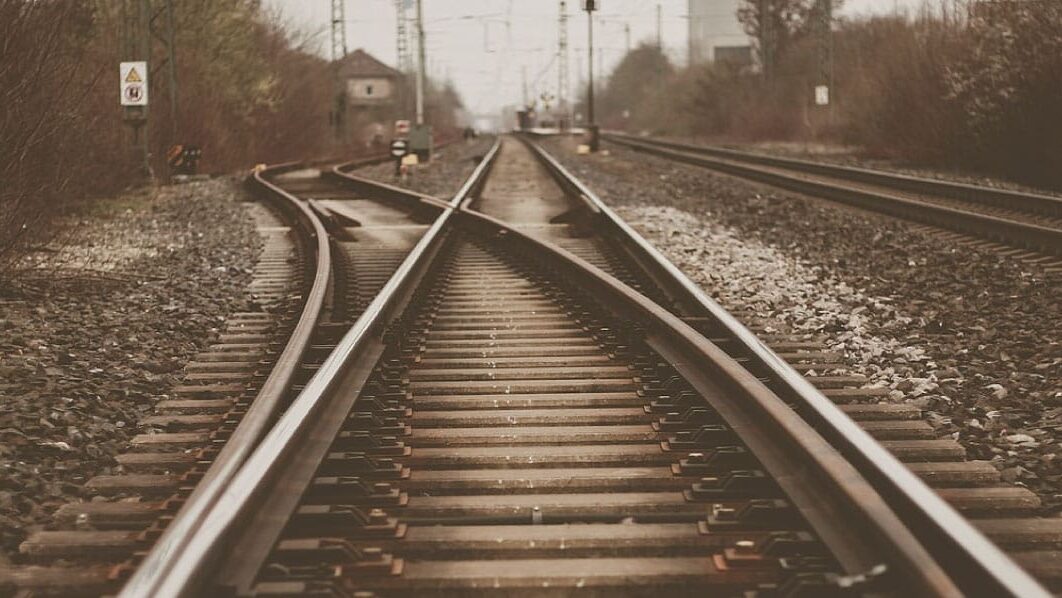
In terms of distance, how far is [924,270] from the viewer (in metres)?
9.79

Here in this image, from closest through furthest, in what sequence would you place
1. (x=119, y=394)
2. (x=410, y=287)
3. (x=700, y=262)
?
(x=119, y=394) → (x=410, y=287) → (x=700, y=262)

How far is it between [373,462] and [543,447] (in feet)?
2.56

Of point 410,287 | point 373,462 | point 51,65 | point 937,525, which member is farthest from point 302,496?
point 51,65

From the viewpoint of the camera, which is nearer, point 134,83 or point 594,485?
point 594,485

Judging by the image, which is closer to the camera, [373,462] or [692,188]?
[373,462]

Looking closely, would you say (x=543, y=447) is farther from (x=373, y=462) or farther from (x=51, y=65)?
(x=51, y=65)

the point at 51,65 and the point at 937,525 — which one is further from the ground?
the point at 51,65

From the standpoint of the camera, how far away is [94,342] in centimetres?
702

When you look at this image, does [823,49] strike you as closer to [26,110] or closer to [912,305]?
[912,305]

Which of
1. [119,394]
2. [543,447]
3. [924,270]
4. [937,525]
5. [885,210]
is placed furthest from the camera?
[885,210]

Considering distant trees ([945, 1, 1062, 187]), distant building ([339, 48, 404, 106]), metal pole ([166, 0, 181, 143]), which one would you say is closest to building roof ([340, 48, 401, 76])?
distant building ([339, 48, 404, 106])

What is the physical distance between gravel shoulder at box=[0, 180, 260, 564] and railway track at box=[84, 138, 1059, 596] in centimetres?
92

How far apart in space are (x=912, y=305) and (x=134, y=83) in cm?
1729

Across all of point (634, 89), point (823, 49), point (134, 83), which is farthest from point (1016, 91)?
point (634, 89)
